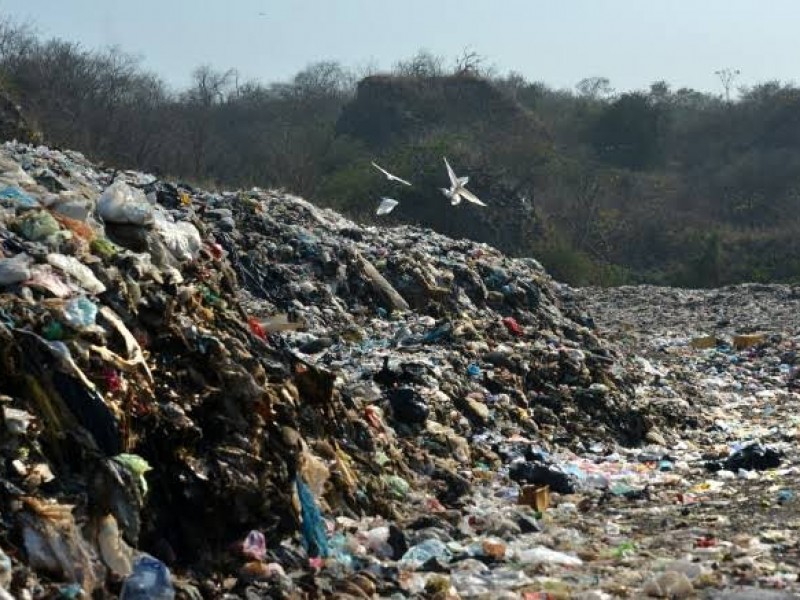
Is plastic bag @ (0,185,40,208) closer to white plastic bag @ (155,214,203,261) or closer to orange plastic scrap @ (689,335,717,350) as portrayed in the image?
white plastic bag @ (155,214,203,261)

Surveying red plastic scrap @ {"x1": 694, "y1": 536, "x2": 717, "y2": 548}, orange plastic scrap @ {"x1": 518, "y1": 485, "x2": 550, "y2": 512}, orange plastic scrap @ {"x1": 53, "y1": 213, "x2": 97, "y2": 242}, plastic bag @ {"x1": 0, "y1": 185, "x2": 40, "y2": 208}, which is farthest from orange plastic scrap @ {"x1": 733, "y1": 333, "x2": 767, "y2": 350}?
plastic bag @ {"x1": 0, "y1": 185, "x2": 40, "y2": 208}

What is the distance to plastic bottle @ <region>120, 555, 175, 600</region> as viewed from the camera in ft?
7.93

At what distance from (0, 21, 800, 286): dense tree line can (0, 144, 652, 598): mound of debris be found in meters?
11.9

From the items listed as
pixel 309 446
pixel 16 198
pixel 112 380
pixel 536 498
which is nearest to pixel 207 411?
pixel 112 380

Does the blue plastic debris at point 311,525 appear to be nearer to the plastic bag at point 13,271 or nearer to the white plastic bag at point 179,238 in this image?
the plastic bag at point 13,271

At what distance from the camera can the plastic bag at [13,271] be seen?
3.07 meters

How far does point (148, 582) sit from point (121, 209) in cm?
209

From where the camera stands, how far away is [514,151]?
2594cm

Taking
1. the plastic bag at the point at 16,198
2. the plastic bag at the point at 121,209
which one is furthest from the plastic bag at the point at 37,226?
the plastic bag at the point at 121,209

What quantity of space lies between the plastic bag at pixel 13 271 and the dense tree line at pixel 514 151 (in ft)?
47.9

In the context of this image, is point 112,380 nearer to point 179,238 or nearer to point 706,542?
point 179,238

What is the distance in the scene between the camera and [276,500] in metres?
3.13

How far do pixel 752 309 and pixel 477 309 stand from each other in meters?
7.72

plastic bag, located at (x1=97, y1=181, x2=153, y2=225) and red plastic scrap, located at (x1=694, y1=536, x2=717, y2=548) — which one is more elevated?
plastic bag, located at (x1=97, y1=181, x2=153, y2=225)
